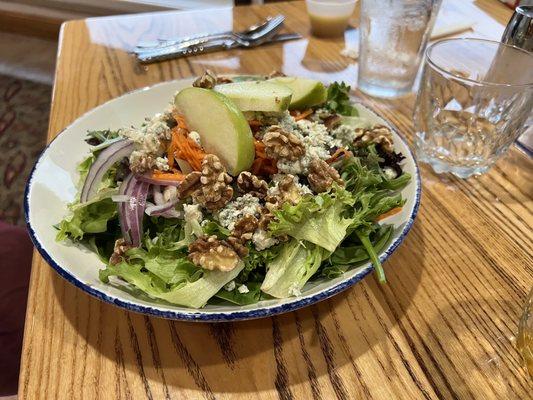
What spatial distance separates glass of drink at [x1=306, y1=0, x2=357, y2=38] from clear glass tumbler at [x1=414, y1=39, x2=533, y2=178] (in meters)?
0.68

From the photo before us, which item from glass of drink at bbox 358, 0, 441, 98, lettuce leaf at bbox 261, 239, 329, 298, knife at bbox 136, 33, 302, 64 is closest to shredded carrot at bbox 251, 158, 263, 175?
lettuce leaf at bbox 261, 239, 329, 298

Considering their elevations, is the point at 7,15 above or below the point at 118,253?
below

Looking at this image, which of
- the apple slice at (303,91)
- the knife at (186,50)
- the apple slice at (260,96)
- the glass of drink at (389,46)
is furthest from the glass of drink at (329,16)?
the apple slice at (260,96)

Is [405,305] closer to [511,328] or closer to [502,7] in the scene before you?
[511,328]

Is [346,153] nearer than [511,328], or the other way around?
[511,328]

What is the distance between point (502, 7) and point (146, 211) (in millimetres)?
1934

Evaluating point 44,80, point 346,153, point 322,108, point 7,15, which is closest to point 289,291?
point 346,153

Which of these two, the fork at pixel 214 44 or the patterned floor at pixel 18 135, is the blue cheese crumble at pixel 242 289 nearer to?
the fork at pixel 214 44

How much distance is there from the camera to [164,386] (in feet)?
2.38

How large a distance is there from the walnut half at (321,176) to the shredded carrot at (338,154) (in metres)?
0.07

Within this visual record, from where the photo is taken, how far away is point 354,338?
799 millimetres

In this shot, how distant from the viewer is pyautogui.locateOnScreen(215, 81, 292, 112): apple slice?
38.9 inches

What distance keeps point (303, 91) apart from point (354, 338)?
0.60m

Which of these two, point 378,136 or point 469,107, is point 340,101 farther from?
point 469,107
